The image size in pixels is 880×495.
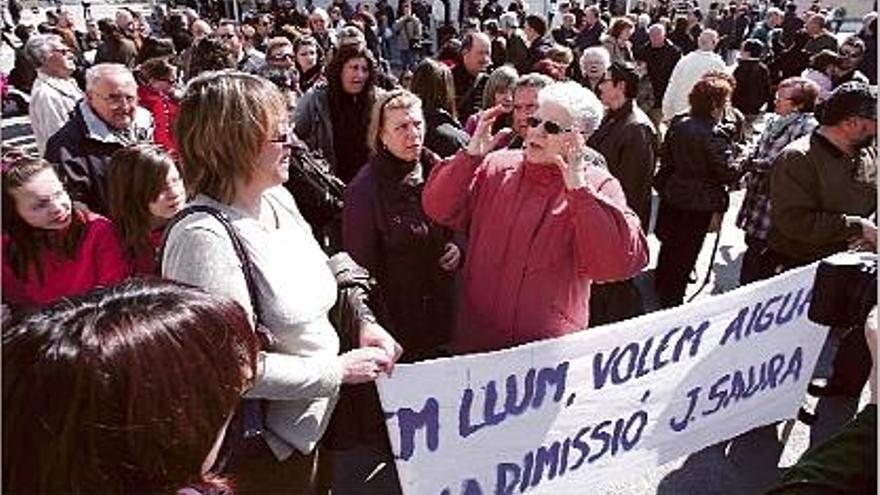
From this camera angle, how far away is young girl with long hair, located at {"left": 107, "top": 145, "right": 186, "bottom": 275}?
2668 millimetres

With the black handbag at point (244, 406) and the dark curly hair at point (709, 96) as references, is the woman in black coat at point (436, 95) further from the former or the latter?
the black handbag at point (244, 406)

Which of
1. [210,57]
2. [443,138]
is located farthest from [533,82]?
[210,57]

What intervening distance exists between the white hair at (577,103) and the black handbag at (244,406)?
3.84 feet

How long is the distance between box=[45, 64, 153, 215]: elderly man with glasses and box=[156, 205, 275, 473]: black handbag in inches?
71.9

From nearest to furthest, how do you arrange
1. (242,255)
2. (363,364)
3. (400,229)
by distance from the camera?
1. (242,255)
2. (363,364)
3. (400,229)

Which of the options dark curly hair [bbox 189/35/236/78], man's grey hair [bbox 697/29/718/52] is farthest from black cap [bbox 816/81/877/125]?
man's grey hair [bbox 697/29/718/52]

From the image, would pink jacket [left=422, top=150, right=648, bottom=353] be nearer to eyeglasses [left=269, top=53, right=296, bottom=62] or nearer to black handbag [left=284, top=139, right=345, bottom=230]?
black handbag [left=284, top=139, right=345, bottom=230]

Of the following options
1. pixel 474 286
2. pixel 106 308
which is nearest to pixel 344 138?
pixel 474 286

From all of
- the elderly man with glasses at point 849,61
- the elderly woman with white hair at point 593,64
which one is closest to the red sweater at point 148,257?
the elderly woman with white hair at point 593,64

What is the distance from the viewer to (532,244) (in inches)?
95.3

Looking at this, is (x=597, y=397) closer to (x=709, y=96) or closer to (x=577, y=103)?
(x=577, y=103)

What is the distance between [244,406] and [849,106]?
2611mm

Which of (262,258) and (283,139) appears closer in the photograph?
(262,258)

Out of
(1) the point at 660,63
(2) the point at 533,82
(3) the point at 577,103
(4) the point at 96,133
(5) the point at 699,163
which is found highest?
(3) the point at 577,103
